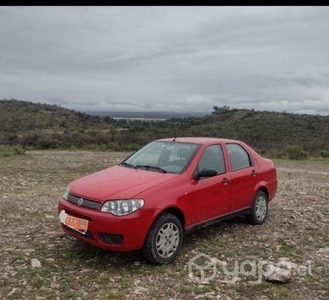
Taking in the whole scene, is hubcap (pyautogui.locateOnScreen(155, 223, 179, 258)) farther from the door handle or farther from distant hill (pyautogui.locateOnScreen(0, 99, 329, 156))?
distant hill (pyautogui.locateOnScreen(0, 99, 329, 156))

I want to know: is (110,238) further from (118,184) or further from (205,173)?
(205,173)

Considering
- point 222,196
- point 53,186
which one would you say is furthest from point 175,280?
point 53,186

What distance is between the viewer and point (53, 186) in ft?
31.0

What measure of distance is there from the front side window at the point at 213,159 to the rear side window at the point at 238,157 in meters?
0.25

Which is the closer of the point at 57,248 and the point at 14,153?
the point at 57,248

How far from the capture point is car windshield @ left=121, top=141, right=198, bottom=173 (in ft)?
16.7

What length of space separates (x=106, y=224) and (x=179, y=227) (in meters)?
0.95

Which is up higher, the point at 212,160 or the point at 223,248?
the point at 212,160

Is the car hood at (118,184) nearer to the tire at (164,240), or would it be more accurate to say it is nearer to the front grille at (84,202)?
the front grille at (84,202)

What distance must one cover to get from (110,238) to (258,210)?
9.80 ft

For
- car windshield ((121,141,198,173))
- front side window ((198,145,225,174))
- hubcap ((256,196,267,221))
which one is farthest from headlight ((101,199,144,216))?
hubcap ((256,196,267,221))

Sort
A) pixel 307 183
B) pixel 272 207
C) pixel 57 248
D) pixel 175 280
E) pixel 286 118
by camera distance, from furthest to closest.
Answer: pixel 286 118 → pixel 307 183 → pixel 272 207 → pixel 57 248 → pixel 175 280

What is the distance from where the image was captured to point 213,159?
546 cm

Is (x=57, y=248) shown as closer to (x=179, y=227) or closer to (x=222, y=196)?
(x=179, y=227)
